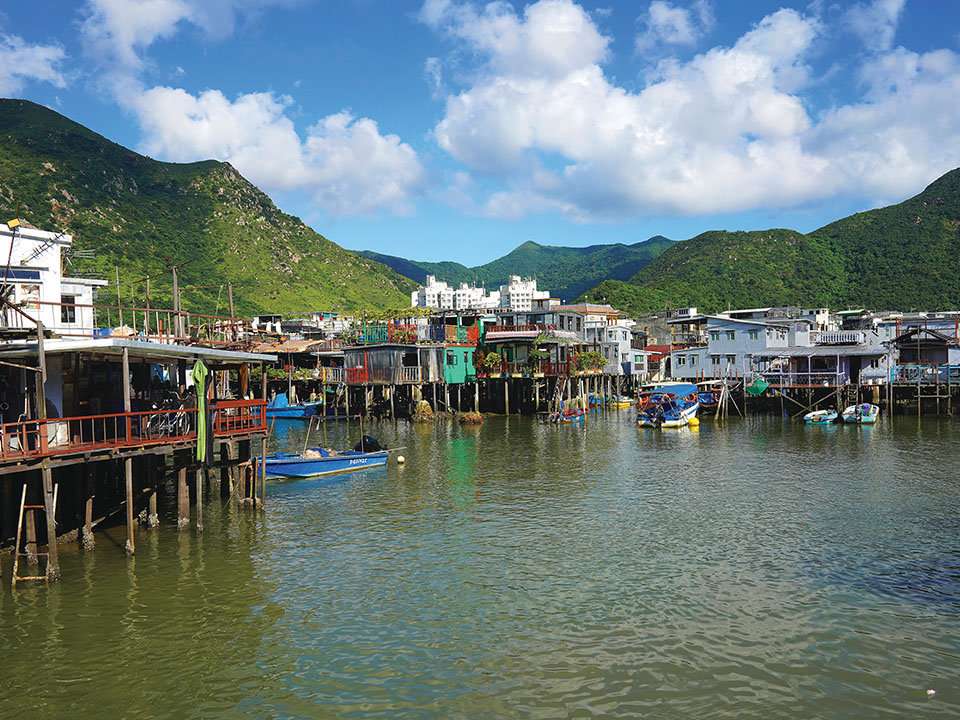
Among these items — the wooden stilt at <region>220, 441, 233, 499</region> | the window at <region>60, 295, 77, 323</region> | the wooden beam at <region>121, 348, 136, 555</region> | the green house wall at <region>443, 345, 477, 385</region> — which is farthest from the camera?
the green house wall at <region>443, 345, 477, 385</region>

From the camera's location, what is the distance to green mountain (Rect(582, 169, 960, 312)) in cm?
12431

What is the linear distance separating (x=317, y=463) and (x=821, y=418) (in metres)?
43.0

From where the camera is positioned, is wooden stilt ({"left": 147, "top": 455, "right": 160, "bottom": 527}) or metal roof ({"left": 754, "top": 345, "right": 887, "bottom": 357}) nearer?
wooden stilt ({"left": 147, "top": 455, "right": 160, "bottom": 527})

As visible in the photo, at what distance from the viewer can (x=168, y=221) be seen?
13562cm

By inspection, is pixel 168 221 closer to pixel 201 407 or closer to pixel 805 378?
pixel 805 378

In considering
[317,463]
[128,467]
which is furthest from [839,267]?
[128,467]

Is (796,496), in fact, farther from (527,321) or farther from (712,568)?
(527,321)

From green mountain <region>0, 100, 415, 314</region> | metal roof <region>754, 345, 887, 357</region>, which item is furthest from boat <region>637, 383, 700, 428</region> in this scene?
green mountain <region>0, 100, 415, 314</region>

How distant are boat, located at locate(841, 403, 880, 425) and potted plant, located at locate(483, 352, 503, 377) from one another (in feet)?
102

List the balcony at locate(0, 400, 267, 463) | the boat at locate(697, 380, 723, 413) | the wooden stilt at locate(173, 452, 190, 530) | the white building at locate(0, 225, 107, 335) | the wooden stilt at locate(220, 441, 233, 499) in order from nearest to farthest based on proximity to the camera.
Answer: the balcony at locate(0, 400, 267, 463) → the wooden stilt at locate(173, 452, 190, 530) → the wooden stilt at locate(220, 441, 233, 499) → the white building at locate(0, 225, 107, 335) → the boat at locate(697, 380, 723, 413)

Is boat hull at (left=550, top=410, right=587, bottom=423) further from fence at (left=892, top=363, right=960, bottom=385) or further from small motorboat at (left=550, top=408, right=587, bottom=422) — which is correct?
fence at (left=892, top=363, right=960, bottom=385)

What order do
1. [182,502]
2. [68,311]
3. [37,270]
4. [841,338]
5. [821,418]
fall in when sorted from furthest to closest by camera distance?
[841,338], [821,418], [68,311], [37,270], [182,502]

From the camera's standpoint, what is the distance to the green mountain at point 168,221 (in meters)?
113

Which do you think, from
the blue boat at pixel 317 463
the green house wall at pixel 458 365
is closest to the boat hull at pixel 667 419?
the green house wall at pixel 458 365
